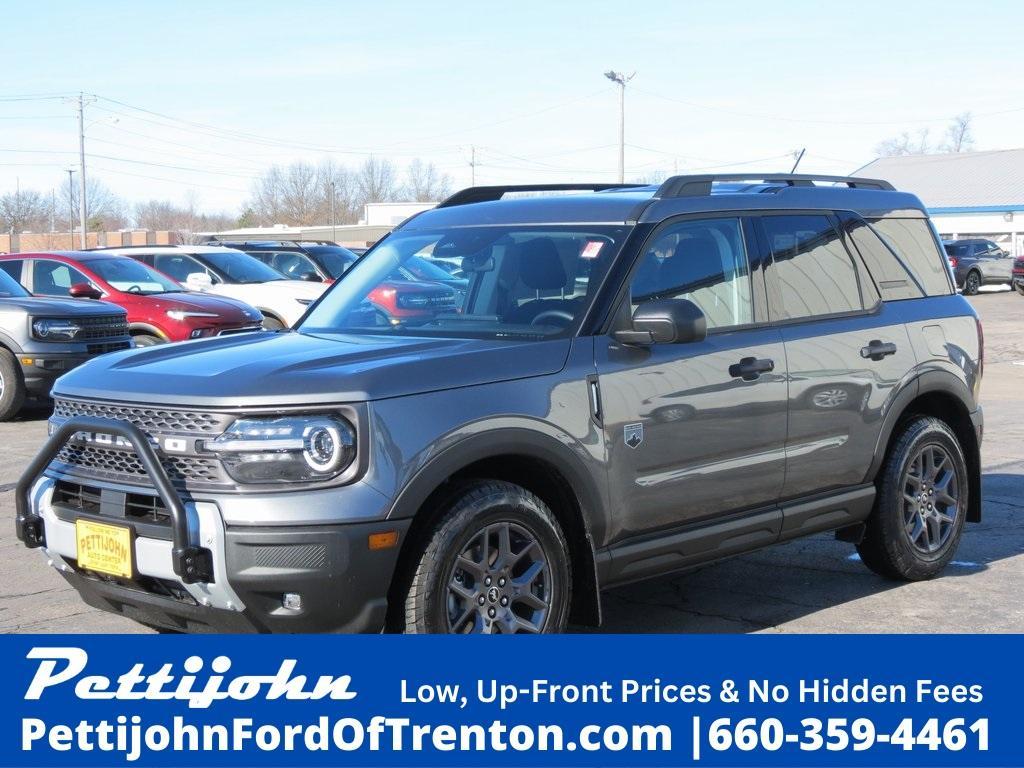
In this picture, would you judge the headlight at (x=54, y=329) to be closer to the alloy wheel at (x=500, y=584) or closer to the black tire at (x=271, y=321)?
the black tire at (x=271, y=321)

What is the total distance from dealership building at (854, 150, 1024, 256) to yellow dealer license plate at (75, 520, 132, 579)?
62.7 meters

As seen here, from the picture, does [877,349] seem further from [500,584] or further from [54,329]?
[54,329]

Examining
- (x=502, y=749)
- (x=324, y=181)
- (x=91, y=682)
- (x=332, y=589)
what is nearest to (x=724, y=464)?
(x=332, y=589)

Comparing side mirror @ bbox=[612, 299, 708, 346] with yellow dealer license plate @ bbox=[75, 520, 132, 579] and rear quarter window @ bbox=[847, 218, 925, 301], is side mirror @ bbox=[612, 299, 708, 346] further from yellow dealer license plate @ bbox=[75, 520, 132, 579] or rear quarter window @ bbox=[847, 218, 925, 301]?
yellow dealer license plate @ bbox=[75, 520, 132, 579]

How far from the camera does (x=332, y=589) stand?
4.32m

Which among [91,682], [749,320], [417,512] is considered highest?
[749,320]

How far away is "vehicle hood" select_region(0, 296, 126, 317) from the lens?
42.1ft

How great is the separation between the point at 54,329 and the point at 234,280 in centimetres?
545

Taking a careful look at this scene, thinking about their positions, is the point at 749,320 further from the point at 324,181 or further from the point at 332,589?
the point at 324,181

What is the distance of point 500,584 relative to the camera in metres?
4.75

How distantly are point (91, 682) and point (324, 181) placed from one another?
125655 mm

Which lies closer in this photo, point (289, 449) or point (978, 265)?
point (289, 449)

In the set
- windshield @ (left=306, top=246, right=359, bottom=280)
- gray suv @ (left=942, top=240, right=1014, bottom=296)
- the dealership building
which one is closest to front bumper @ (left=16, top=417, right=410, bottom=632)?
windshield @ (left=306, top=246, right=359, bottom=280)

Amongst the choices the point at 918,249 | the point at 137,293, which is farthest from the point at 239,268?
the point at 918,249
